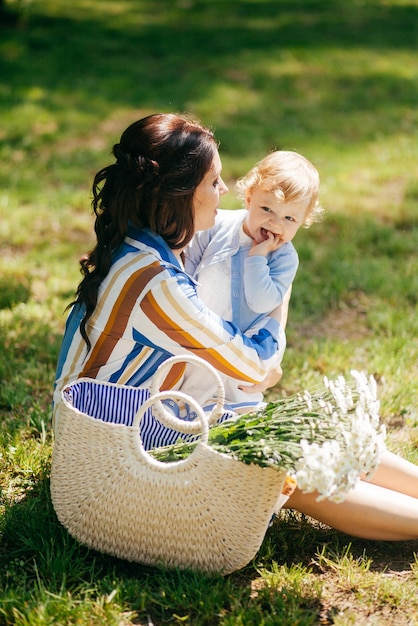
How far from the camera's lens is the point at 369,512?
2654mm

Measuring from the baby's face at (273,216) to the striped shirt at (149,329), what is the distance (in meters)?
0.42

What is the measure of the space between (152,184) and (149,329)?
0.47 m

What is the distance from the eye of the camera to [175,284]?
2.63 m

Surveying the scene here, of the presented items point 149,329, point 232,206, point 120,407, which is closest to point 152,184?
point 149,329

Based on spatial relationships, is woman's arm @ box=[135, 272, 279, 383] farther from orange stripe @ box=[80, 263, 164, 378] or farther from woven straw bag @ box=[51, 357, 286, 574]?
woven straw bag @ box=[51, 357, 286, 574]

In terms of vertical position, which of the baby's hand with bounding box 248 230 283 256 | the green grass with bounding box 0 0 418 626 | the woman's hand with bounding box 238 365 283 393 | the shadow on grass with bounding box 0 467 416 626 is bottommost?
the green grass with bounding box 0 0 418 626

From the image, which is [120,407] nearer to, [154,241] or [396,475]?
[154,241]

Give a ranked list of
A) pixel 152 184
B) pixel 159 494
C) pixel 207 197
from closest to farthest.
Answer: pixel 159 494
pixel 152 184
pixel 207 197

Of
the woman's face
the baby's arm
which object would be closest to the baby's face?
the baby's arm

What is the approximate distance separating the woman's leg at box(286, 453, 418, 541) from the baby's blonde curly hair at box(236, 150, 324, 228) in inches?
41.2

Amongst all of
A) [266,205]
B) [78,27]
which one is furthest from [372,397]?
[78,27]

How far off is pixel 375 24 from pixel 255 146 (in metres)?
5.46

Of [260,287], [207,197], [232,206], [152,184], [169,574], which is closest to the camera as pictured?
[169,574]

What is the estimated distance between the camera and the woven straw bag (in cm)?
237
